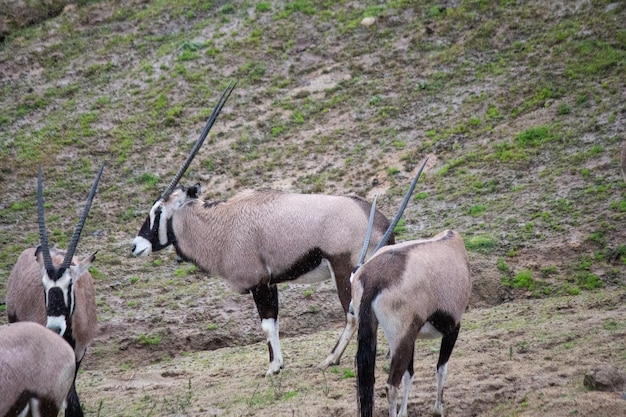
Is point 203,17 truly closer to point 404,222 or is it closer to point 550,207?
point 404,222

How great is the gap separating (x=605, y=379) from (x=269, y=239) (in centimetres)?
467

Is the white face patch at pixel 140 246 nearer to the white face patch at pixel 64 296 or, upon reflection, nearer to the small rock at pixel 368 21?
the white face patch at pixel 64 296

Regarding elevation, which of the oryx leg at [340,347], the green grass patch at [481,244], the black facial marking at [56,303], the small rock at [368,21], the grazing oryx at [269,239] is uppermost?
the black facial marking at [56,303]

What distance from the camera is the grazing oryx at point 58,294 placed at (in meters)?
8.92

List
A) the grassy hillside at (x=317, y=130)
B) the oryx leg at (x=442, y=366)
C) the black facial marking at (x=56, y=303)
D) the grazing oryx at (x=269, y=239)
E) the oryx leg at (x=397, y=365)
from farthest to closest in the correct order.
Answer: the grassy hillside at (x=317, y=130), the grazing oryx at (x=269, y=239), the black facial marking at (x=56, y=303), the oryx leg at (x=442, y=366), the oryx leg at (x=397, y=365)

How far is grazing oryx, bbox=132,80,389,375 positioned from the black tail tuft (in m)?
2.61

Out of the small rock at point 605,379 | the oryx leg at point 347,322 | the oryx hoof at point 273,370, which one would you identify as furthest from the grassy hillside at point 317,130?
the small rock at point 605,379

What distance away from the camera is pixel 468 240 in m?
13.6

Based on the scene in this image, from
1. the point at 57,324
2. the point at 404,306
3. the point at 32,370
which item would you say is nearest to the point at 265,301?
the point at 57,324

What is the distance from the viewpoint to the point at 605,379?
754 centimetres

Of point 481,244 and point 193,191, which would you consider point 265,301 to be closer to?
point 193,191

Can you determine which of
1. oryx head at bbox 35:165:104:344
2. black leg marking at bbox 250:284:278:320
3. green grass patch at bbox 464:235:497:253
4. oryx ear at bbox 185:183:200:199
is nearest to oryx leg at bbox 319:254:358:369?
black leg marking at bbox 250:284:278:320

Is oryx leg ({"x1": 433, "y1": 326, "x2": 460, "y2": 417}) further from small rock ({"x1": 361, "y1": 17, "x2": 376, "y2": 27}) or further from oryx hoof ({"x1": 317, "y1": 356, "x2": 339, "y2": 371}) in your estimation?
small rock ({"x1": 361, "y1": 17, "x2": 376, "y2": 27})

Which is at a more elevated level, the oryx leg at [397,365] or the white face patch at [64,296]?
the white face patch at [64,296]
